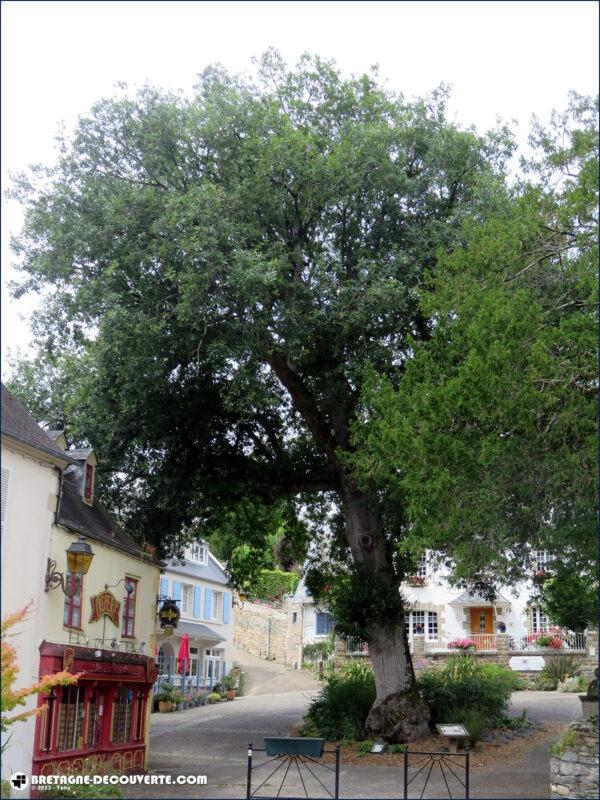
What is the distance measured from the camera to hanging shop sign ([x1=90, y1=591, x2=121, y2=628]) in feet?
59.4

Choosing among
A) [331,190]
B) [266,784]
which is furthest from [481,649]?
[331,190]

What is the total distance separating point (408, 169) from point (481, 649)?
82.2 feet

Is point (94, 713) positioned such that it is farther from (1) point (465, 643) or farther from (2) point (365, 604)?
(1) point (465, 643)

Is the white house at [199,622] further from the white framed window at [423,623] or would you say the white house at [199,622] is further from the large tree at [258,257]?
the large tree at [258,257]

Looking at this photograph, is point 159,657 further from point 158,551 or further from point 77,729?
point 77,729

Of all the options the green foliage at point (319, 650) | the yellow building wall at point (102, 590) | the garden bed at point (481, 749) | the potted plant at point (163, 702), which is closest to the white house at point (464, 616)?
the green foliage at point (319, 650)

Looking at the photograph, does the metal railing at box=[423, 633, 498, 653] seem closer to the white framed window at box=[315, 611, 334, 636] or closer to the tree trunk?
the white framed window at box=[315, 611, 334, 636]

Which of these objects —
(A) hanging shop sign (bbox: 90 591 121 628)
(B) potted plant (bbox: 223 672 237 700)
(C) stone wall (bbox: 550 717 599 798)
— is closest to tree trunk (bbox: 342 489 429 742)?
(A) hanging shop sign (bbox: 90 591 121 628)

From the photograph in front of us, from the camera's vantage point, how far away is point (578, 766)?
13.8 meters

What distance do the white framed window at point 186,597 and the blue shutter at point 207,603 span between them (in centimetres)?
131

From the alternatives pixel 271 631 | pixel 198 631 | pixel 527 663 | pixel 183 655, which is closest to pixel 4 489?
pixel 183 655

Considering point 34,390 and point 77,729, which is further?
point 34,390

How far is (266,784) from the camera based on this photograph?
1700 centimetres

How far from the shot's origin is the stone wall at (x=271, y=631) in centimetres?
4939
